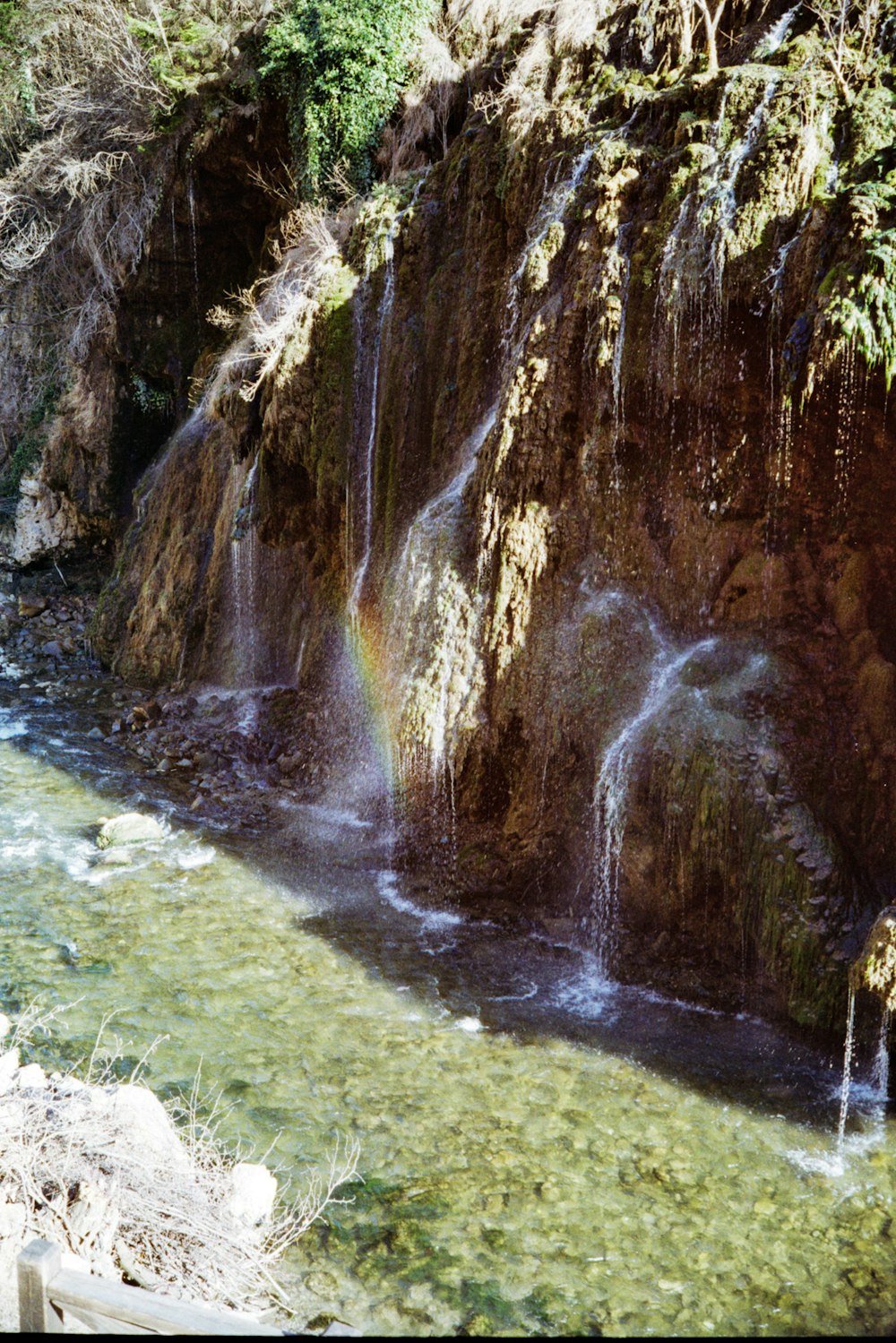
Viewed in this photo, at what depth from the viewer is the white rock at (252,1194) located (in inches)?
223

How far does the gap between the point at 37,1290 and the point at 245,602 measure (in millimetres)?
12897

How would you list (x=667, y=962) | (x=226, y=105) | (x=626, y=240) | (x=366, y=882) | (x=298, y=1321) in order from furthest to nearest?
(x=226, y=105) < (x=366, y=882) < (x=626, y=240) < (x=667, y=962) < (x=298, y=1321)

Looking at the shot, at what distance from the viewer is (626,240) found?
9672 mm

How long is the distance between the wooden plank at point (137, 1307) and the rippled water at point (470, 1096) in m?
1.81

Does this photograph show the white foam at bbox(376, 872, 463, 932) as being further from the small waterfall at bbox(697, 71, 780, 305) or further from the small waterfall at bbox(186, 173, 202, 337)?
the small waterfall at bbox(186, 173, 202, 337)

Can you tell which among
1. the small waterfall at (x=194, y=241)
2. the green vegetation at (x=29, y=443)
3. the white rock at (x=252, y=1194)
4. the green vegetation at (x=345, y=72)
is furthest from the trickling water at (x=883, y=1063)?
the green vegetation at (x=29, y=443)

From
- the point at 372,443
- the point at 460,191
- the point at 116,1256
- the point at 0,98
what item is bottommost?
the point at 116,1256

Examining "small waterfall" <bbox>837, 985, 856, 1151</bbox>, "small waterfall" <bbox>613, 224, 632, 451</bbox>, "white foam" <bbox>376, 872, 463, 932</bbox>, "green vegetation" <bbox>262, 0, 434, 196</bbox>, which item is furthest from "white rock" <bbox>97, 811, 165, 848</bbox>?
"green vegetation" <bbox>262, 0, 434, 196</bbox>

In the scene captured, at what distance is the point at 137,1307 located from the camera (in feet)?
11.7

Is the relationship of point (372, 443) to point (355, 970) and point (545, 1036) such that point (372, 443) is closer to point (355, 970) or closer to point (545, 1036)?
point (355, 970)

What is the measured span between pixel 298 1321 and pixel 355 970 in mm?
3766

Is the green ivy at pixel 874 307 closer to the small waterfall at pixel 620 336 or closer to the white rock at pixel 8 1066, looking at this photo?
the small waterfall at pixel 620 336

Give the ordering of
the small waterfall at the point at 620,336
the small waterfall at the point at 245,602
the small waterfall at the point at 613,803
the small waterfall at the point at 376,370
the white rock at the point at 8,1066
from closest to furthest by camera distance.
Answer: the white rock at the point at 8,1066 < the small waterfall at the point at 613,803 < the small waterfall at the point at 620,336 < the small waterfall at the point at 376,370 < the small waterfall at the point at 245,602

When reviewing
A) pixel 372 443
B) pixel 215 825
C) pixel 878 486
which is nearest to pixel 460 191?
pixel 372 443
